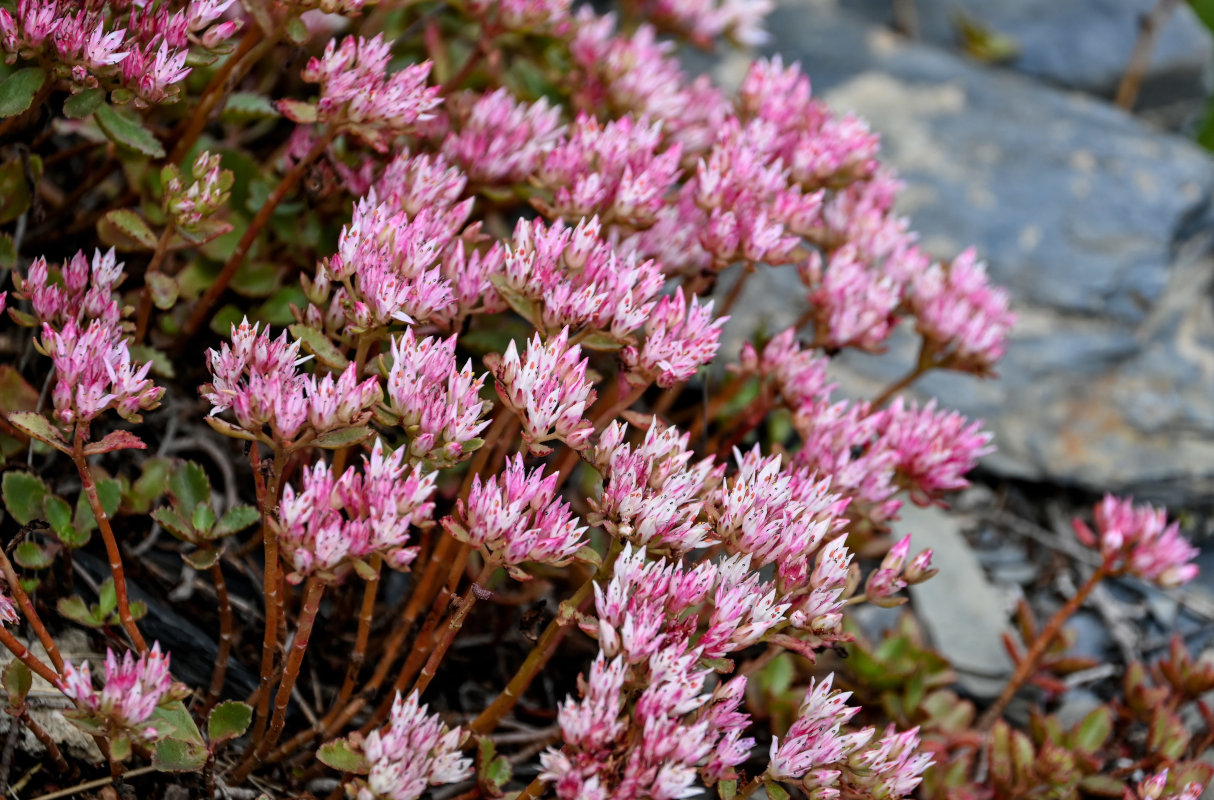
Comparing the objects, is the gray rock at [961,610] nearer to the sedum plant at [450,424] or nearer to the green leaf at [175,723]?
the sedum plant at [450,424]

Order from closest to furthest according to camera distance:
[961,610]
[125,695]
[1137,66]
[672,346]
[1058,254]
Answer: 1. [125,695]
2. [672,346]
3. [961,610]
4. [1058,254]
5. [1137,66]

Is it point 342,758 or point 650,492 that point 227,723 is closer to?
point 342,758

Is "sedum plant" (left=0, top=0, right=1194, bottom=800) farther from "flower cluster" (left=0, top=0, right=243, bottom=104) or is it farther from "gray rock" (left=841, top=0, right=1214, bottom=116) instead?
"gray rock" (left=841, top=0, right=1214, bottom=116)

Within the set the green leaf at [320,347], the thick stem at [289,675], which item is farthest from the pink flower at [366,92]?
the thick stem at [289,675]

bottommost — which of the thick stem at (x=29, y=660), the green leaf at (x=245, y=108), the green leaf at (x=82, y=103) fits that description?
the thick stem at (x=29, y=660)

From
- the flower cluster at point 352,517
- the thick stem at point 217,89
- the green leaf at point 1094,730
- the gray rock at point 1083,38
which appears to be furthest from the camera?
the gray rock at point 1083,38

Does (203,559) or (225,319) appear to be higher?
(225,319)

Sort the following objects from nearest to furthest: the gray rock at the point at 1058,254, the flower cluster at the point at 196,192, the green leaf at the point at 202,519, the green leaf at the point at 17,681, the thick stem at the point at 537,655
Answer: the green leaf at the point at 17,681
the thick stem at the point at 537,655
the green leaf at the point at 202,519
the flower cluster at the point at 196,192
the gray rock at the point at 1058,254

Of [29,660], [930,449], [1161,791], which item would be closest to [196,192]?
[29,660]
